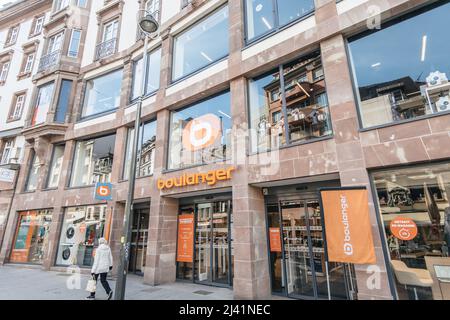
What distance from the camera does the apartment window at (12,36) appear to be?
2017 cm

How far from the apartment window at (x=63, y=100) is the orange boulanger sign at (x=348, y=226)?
1561 cm

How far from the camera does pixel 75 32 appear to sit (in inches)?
658

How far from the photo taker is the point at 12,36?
20484mm

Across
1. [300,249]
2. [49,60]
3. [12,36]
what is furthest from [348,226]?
[12,36]

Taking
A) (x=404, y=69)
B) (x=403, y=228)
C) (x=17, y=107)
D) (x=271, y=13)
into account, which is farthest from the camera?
(x=17, y=107)

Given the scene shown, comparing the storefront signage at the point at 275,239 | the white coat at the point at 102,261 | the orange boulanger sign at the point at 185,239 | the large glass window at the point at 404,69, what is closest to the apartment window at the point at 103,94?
the orange boulanger sign at the point at 185,239

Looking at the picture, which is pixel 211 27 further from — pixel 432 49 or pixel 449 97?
pixel 449 97

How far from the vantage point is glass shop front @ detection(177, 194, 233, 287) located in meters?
9.20

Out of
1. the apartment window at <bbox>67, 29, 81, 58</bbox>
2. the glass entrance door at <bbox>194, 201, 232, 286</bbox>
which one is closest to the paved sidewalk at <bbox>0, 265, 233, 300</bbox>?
the glass entrance door at <bbox>194, 201, 232, 286</bbox>

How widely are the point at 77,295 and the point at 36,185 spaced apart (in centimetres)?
985

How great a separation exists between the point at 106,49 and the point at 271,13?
441 inches

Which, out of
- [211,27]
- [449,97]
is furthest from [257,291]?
[211,27]

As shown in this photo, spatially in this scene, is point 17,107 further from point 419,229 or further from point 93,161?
point 419,229
